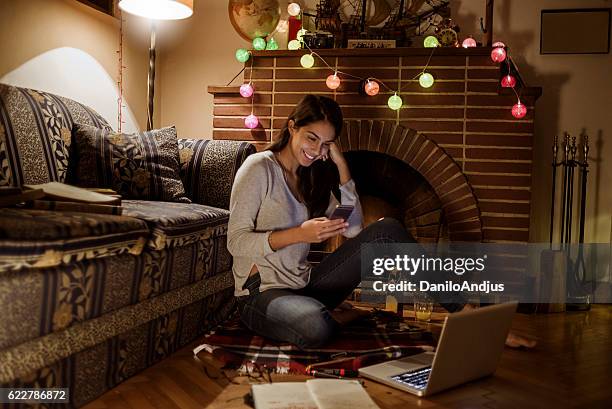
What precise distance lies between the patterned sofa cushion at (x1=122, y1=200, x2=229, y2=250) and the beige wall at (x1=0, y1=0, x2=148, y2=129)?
3.05 feet

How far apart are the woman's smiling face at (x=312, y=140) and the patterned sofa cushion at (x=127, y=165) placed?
61 cm

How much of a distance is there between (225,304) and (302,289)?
1.32 ft

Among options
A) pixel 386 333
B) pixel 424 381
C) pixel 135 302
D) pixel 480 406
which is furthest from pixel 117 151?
pixel 480 406

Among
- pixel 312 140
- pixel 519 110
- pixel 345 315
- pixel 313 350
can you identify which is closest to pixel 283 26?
pixel 519 110

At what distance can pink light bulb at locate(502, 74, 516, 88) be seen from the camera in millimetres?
2750

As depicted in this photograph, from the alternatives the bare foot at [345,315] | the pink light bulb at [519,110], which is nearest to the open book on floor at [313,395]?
the bare foot at [345,315]

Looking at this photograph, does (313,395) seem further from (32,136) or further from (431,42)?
(431,42)

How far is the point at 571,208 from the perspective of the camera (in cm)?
302

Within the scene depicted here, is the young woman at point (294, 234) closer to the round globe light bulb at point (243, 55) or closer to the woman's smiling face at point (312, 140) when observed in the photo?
the woman's smiling face at point (312, 140)

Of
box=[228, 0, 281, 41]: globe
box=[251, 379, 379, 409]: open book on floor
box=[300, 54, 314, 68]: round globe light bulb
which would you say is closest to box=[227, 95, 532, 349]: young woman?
box=[251, 379, 379, 409]: open book on floor

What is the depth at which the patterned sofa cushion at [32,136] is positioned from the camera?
1797 millimetres

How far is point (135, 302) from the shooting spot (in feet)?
5.09

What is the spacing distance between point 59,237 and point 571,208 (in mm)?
2602

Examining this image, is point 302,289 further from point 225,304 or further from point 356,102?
point 356,102
